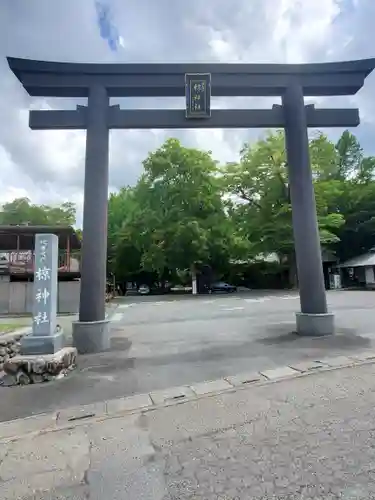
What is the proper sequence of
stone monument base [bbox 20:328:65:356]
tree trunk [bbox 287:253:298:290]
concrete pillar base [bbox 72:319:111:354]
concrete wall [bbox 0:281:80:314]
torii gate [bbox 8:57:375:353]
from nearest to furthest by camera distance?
stone monument base [bbox 20:328:65:356]
concrete pillar base [bbox 72:319:111:354]
torii gate [bbox 8:57:375:353]
concrete wall [bbox 0:281:80:314]
tree trunk [bbox 287:253:298:290]

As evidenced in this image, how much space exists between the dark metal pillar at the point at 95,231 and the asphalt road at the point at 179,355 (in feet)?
1.72

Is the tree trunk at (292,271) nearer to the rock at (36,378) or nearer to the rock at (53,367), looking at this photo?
the rock at (53,367)

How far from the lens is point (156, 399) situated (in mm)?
4000

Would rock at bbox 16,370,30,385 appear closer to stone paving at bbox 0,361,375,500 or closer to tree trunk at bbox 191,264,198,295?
stone paving at bbox 0,361,375,500

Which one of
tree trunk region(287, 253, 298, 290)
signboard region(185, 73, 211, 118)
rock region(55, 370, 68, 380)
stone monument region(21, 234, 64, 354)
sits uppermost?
signboard region(185, 73, 211, 118)

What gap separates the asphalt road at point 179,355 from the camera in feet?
14.3

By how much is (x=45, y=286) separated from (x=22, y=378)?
1472 millimetres

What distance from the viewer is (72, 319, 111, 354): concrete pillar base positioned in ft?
21.4

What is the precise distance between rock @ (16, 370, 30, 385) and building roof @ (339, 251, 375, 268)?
78.8 feet

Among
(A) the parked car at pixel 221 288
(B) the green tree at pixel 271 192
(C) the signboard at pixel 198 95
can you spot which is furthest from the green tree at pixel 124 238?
(C) the signboard at pixel 198 95

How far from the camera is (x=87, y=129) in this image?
23.9 ft

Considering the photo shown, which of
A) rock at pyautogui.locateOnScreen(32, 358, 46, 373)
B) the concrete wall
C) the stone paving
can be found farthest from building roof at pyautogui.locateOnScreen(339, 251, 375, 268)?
rock at pyautogui.locateOnScreen(32, 358, 46, 373)

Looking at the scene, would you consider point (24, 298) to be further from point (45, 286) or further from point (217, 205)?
point (217, 205)

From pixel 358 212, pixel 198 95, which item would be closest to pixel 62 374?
pixel 198 95
